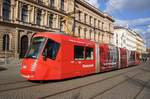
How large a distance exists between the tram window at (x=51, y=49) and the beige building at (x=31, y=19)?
11.7m

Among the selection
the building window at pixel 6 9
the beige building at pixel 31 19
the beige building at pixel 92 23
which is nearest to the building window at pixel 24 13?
the beige building at pixel 31 19

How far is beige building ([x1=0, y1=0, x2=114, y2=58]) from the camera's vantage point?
37.6 meters

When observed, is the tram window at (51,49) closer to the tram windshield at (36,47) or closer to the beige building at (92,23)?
the tram windshield at (36,47)

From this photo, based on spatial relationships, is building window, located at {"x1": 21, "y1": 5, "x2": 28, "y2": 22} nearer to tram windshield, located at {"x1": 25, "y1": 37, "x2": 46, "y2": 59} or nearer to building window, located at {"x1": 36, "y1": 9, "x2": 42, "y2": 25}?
building window, located at {"x1": 36, "y1": 9, "x2": 42, "y2": 25}

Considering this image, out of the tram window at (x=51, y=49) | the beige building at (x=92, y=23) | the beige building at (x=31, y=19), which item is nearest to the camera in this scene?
the tram window at (x=51, y=49)

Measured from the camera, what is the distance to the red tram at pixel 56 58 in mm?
13336

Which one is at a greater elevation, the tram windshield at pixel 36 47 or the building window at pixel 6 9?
the building window at pixel 6 9

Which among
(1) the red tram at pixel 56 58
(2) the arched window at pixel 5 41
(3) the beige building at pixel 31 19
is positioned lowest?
(1) the red tram at pixel 56 58

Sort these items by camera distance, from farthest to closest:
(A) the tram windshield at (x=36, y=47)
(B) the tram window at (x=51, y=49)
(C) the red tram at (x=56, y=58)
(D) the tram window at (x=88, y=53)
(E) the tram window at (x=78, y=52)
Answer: (D) the tram window at (x=88, y=53) → (E) the tram window at (x=78, y=52) → (B) the tram window at (x=51, y=49) → (A) the tram windshield at (x=36, y=47) → (C) the red tram at (x=56, y=58)

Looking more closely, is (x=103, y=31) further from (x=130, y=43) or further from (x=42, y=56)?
(x=42, y=56)

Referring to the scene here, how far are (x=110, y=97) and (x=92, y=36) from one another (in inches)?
2255

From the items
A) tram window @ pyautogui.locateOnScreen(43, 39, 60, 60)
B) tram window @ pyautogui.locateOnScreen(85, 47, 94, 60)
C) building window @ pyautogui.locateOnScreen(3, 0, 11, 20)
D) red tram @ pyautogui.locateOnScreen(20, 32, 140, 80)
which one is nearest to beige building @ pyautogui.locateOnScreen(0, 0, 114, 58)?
building window @ pyautogui.locateOnScreen(3, 0, 11, 20)

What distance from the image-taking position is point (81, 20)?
198 ft

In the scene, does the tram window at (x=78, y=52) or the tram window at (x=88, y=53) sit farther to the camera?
the tram window at (x=88, y=53)
